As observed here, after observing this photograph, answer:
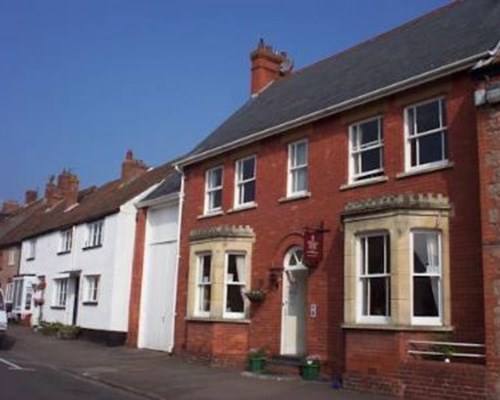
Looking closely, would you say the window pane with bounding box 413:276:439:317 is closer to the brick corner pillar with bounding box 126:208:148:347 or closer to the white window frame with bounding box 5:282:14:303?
the brick corner pillar with bounding box 126:208:148:347

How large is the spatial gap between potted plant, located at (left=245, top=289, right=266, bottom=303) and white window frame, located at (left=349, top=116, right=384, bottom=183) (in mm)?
4332

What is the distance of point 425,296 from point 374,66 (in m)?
7.64

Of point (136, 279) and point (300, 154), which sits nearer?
point (300, 154)

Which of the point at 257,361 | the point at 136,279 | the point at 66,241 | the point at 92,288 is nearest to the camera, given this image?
the point at 257,361

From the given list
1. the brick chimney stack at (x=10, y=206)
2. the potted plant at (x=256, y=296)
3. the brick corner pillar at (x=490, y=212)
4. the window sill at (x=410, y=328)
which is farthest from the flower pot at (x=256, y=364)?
the brick chimney stack at (x=10, y=206)

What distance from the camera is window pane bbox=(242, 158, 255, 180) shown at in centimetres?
2092

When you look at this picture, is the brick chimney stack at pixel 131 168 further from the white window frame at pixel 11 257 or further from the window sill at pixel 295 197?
the window sill at pixel 295 197

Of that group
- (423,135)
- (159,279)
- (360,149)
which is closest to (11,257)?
(159,279)

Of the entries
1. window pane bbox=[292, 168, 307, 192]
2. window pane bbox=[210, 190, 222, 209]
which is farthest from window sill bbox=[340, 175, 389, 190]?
window pane bbox=[210, 190, 222, 209]

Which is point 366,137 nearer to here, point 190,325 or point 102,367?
point 190,325

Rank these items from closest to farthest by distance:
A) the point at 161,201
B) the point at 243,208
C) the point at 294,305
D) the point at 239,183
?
the point at 294,305 → the point at 243,208 → the point at 239,183 → the point at 161,201

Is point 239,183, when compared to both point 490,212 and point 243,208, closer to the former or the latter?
point 243,208

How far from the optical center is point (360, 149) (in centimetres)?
1714

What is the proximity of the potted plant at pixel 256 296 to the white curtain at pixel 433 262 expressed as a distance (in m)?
5.91
